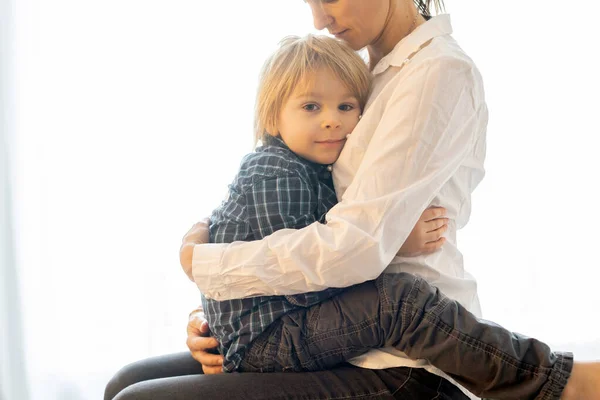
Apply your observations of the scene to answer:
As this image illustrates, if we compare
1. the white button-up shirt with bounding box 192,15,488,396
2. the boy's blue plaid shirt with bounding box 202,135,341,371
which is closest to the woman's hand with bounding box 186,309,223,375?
the boy's blue plaid shirt with bounding box 202,135,341,371

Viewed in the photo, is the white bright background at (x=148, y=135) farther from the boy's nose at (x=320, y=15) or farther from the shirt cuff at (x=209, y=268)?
the shirt cuff at (x=209, y=268)

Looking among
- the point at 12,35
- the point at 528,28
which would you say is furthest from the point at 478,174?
the point at 12,35

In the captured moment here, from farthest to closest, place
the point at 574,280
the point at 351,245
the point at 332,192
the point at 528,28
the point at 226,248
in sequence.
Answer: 1. the point at 574,280
2. the point at 528,28
3. the point at 332,192
4. the point at 226,248
5. the point at 351,245

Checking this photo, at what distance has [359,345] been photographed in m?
1.19

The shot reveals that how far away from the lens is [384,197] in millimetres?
1146

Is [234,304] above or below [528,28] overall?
below

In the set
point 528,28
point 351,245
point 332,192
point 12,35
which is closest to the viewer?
point 351,245

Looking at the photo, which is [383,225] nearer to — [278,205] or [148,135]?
[278,205]

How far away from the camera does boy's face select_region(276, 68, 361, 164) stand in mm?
1320

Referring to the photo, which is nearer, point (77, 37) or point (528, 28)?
point (77, 37)

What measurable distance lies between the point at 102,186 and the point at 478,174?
1225 mm

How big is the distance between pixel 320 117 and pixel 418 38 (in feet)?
0.79

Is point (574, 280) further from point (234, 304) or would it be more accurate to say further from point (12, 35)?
point (12, 35)

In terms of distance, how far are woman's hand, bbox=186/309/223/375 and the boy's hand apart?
1.42ft
